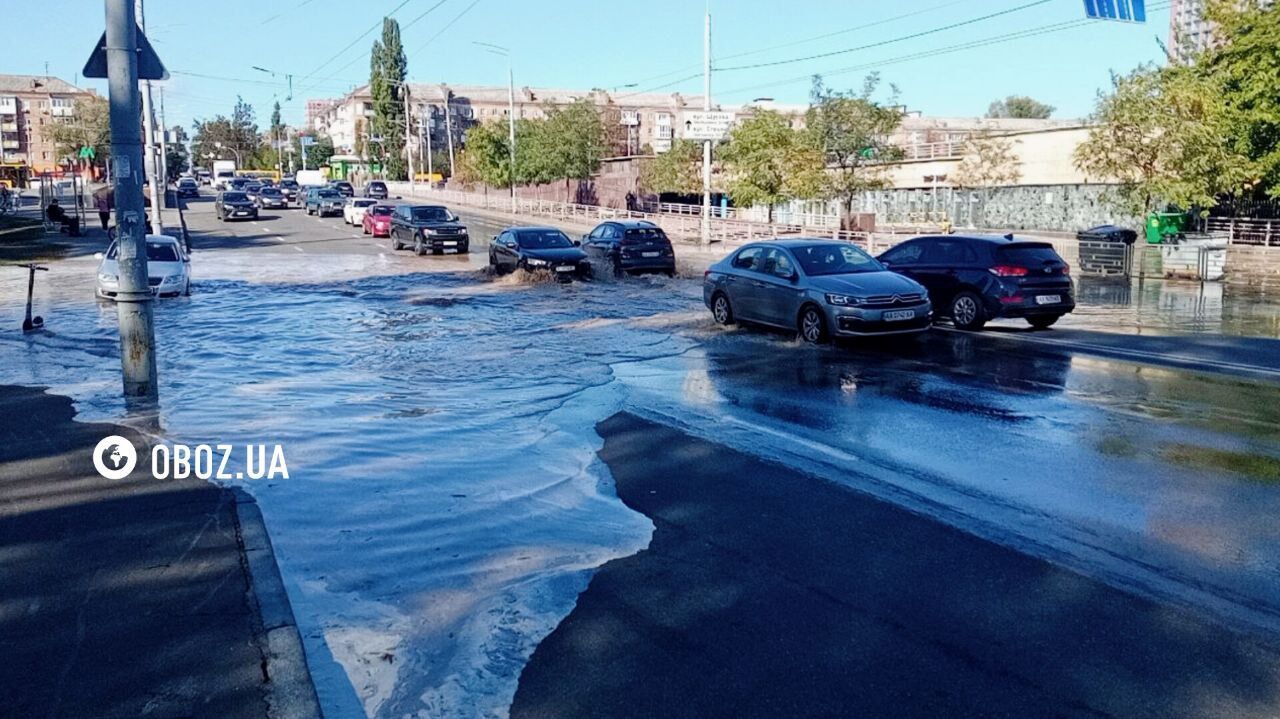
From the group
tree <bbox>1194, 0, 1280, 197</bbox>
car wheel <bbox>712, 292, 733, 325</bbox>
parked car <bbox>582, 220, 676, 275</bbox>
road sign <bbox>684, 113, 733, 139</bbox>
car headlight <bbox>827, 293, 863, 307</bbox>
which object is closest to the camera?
car headlight <bbox>827, 293, 863, 307</bbox>

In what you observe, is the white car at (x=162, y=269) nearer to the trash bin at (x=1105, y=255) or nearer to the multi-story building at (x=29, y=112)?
the trash bin at (x=1105, y=255)

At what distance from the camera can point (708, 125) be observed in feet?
137

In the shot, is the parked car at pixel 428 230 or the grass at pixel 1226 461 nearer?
the grass at pixel 1226 461

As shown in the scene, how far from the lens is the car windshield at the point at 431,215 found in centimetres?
3891

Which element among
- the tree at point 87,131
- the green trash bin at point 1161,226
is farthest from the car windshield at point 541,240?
the tree at point 87,131

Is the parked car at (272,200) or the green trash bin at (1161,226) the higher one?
the parked car at (272,200)

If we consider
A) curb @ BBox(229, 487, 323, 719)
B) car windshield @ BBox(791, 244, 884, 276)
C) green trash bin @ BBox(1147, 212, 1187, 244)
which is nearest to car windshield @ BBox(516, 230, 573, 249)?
car windshield @ BBox(791, 244, 884, 276)

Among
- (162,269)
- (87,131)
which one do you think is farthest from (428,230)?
(87,131)

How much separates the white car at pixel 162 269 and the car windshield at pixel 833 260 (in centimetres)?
1428

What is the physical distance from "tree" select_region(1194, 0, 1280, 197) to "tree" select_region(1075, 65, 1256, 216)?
1.60ft

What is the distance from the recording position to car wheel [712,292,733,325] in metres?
17.5

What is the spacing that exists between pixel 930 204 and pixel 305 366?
5130 centimetres

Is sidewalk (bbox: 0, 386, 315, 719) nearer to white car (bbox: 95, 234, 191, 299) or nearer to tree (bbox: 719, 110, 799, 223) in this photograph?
white car (bbox: 95, 234, 191, 299)

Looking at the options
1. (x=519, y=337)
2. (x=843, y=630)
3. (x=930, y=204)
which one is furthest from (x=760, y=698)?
(x=930, y=204)
